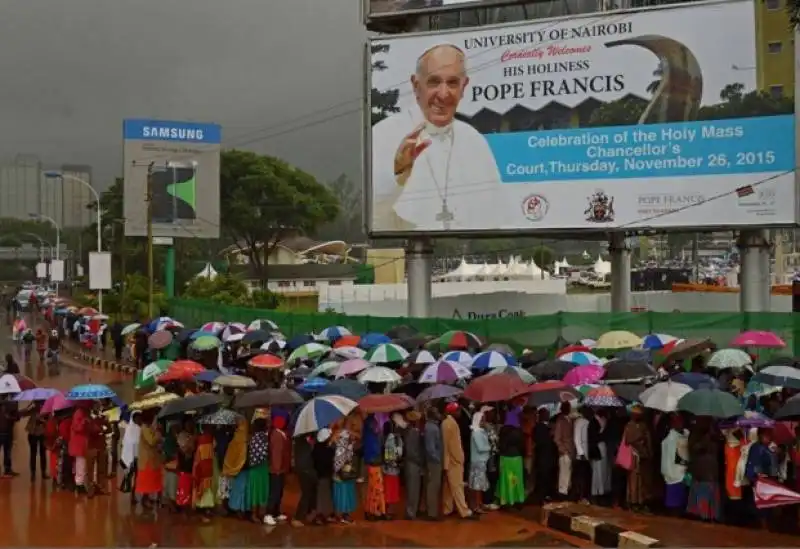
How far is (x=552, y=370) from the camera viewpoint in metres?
13.2

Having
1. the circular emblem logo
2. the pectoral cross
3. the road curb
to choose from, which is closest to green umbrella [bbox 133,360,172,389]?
the road curb

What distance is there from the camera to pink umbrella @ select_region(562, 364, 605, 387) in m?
12.1

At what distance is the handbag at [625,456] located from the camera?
1029cm

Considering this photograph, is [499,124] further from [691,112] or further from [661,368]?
[661,368]

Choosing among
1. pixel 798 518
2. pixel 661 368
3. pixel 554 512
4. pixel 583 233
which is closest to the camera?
pixel 798 518

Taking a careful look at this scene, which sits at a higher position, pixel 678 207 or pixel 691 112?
pixel 691 112

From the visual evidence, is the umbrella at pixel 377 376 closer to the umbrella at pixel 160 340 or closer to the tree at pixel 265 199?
the umbrella at pixel 160 340

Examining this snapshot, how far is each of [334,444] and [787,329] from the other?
11.5 m

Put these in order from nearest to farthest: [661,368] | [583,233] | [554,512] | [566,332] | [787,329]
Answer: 1. [554,512]
2. [661,368]
3. [787,329]
4. [566,332]
5. [583,233]

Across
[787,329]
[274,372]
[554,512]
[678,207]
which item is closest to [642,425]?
[554,512]

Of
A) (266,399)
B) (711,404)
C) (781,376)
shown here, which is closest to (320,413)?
(266,399)

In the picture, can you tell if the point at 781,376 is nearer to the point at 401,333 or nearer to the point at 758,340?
the point at 758,340

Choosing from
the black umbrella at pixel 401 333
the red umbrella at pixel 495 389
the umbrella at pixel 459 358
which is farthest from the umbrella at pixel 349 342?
the red umbrella at pixel 495 389

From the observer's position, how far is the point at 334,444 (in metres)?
9.97
